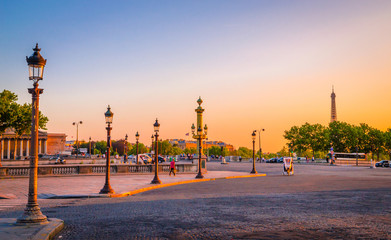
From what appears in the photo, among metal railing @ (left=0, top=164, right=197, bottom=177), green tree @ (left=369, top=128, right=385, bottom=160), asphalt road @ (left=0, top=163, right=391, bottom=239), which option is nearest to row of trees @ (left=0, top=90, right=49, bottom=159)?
metal railing @ (left=0, top=164, right=197, bottom=177)

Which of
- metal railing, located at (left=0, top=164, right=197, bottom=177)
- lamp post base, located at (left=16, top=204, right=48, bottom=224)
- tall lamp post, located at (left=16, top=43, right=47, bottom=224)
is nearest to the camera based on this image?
lamp post base, located at (left=16, top=204, right=48, bottom=224)

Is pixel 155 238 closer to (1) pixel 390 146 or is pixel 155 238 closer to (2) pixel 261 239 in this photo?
(2) pixel 261 239

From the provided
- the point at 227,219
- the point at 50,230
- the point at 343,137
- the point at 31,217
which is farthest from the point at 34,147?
the point at 343,137

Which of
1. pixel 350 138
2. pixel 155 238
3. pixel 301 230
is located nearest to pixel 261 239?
pixel 301 230

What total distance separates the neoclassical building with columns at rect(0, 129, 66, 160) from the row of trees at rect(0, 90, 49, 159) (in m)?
24.9

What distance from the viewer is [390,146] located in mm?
115000

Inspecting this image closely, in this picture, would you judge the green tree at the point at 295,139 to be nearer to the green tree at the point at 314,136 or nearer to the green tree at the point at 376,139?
the green tree at the point at 314,136

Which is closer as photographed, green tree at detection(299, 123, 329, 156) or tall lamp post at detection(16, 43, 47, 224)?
tall lamp post at detection(16, 43, 47, 224)

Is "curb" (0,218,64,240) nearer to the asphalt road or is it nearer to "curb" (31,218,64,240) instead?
"curb" (31,218,64,240)

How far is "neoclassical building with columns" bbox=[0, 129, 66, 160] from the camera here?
10831cm

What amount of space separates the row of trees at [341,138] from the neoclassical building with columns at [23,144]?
80.3m

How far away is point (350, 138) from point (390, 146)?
11.6 metres

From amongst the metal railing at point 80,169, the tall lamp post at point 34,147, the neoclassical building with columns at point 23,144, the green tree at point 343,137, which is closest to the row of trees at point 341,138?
the green tree at point 343,137

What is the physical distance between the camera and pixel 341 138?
122000 millimetres
